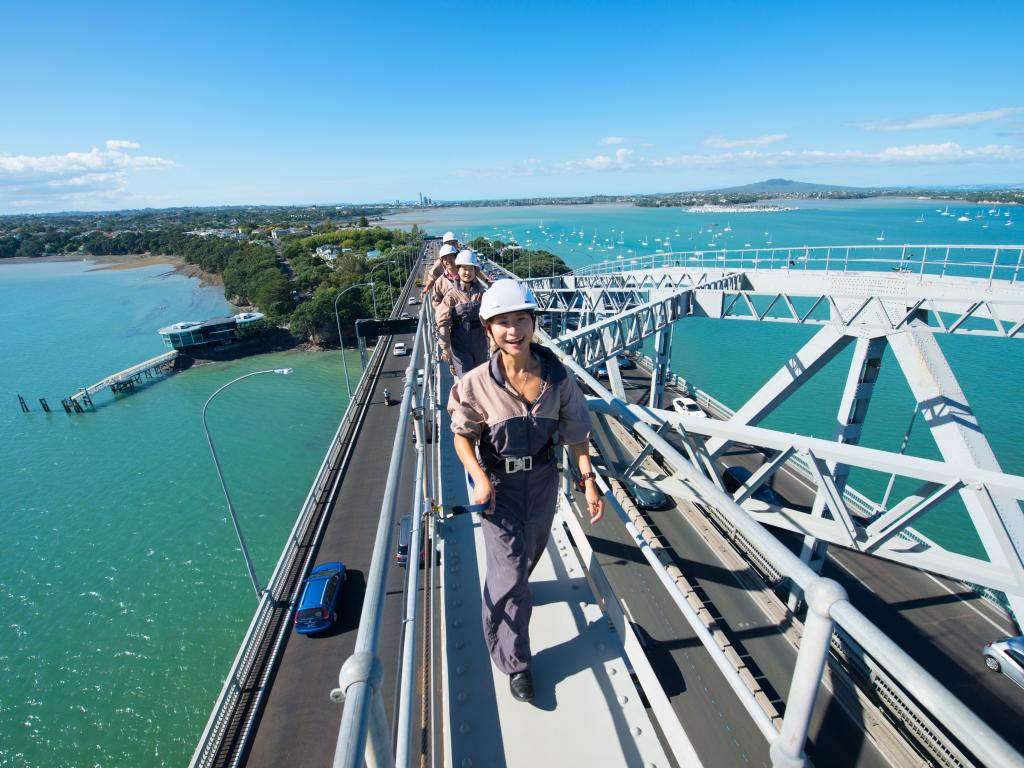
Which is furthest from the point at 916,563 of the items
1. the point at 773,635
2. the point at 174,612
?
the point at 174,612

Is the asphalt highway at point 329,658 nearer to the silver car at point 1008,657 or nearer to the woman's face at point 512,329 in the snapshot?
the woman's face at point 512,329

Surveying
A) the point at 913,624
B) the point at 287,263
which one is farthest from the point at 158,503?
the point at 287,263

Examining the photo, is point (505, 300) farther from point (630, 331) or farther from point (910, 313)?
point (630, 331)

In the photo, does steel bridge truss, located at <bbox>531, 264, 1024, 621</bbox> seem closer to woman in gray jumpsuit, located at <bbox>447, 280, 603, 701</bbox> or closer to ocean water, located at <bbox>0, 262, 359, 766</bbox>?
woman in gray jumpsuit, located at <bbox>447, 280, 603, 701</bbox>

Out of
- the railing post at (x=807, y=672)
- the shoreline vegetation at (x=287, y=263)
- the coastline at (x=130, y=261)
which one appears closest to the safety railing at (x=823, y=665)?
the railing post at (x=807, y=672)

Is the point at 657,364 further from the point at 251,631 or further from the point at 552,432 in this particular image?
the point at 552,432

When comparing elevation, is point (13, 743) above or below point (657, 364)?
below
